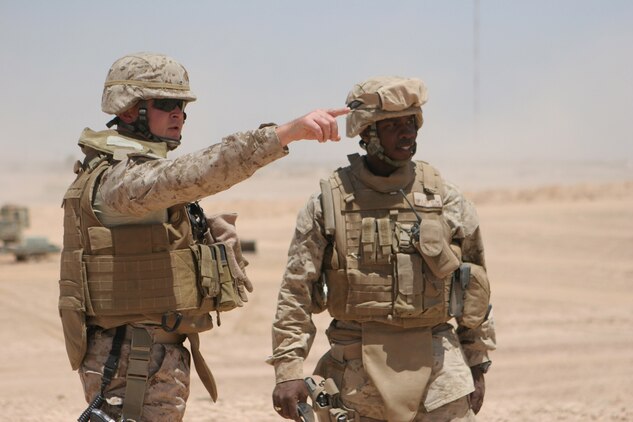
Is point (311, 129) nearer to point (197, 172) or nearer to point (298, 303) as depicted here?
point (197, 172)

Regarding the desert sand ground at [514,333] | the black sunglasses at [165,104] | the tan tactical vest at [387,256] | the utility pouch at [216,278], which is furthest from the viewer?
the desert sand ground at [514,333]

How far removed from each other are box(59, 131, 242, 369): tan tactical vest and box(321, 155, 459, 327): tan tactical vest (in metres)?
0.66

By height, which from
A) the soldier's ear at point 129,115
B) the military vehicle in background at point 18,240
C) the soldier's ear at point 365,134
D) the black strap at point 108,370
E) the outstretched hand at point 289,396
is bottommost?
the military vehicle in background at point 18,240

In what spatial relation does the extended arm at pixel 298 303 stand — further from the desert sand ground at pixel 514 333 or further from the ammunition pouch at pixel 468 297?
the desert sand ground at pixel 514 333

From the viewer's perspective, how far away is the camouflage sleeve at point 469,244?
5.16 meters

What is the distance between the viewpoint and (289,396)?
16.0ft

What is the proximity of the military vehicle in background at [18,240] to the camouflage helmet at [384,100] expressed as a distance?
19.7 m

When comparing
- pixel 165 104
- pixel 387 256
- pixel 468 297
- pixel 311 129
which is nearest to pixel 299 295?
pixel 387 256

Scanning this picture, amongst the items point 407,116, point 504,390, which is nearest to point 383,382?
point 407,116

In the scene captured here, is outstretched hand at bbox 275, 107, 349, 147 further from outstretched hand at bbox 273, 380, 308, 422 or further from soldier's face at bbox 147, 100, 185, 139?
outstretched hand at bbox 273, 380, 308, 422

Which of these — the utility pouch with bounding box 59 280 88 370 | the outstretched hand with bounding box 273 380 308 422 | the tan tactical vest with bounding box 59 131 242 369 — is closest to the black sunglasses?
the tan tactical vest with bounding box 59 131 242 369

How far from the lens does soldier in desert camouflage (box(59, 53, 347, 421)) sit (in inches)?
180

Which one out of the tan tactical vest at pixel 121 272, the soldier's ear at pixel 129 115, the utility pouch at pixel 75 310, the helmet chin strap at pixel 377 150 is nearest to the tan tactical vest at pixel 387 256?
the helmet chin strap at pixel 377 150

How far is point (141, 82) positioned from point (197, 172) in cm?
92
